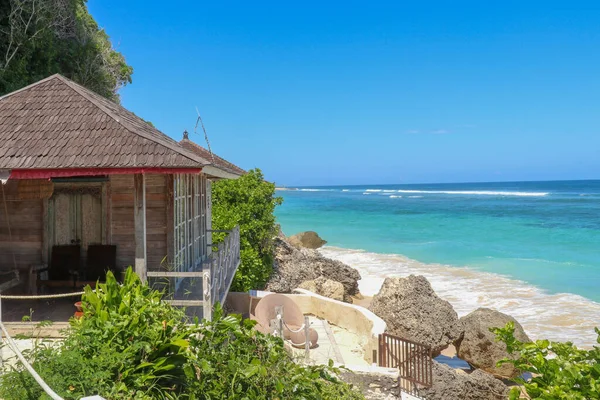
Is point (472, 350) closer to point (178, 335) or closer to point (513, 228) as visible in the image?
point (178, 335)

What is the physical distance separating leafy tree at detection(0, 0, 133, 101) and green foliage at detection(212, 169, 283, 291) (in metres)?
8.29

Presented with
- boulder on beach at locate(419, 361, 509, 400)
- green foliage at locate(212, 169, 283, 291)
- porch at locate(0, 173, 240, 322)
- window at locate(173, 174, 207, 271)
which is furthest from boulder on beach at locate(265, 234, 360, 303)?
porch at locate(0, 173, 240, 322)

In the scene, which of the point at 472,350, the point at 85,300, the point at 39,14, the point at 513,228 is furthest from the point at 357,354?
the point at 513,228

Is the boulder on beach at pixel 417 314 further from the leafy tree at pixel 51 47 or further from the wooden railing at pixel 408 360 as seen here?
the leafy tree at pixel 51 47

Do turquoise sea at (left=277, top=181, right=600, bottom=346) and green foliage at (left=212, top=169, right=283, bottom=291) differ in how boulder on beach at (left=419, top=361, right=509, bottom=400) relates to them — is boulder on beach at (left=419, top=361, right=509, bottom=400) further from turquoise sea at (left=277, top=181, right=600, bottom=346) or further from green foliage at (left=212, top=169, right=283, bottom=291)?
green foliage at (left=212, top=169, right=283, bottom=291)

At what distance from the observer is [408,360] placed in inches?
382

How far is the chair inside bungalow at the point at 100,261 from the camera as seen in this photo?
28.7 feet

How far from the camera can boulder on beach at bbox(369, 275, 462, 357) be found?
41.4 ft

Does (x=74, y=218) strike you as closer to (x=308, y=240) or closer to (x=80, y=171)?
(x=80, y=171)

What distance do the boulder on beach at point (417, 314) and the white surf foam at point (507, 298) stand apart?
3.90 metres

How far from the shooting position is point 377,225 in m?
50.8

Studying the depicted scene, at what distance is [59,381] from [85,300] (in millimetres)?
1189

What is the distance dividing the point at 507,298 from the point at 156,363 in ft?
60.2

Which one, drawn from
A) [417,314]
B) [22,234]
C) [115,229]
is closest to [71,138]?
[115,229]
